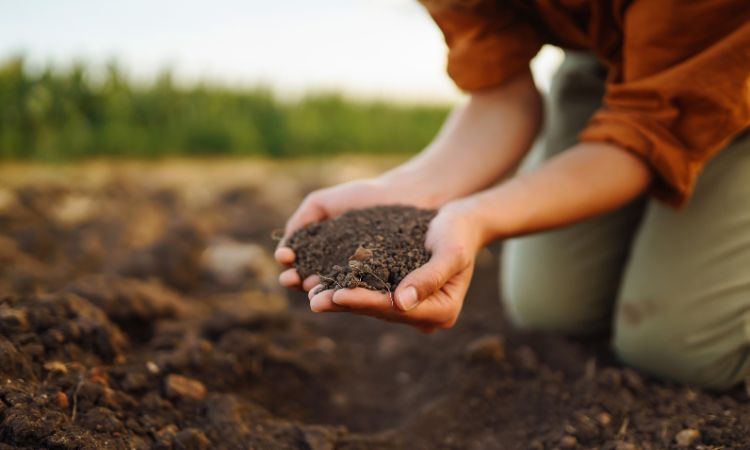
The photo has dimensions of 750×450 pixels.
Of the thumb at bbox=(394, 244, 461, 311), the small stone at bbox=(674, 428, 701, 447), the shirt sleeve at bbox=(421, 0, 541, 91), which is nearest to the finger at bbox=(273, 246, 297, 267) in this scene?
the thumb at bbox=(394, 244, 461, 311)

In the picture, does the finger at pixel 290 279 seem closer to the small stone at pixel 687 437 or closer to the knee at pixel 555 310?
the small stone at pixel 687 437

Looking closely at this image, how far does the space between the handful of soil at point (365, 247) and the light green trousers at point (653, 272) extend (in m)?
0.76

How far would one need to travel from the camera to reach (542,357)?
1.83 metres

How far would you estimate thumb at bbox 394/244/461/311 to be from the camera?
3.55 ft

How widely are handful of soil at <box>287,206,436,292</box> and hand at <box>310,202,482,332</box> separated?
0.11 ft

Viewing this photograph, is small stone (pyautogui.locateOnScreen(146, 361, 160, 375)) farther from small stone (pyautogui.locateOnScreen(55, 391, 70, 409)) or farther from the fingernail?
the fingernail

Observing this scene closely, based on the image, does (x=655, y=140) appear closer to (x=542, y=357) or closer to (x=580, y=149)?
(x=580, y=149)

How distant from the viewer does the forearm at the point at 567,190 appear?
1398mm

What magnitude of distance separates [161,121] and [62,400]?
149 inches

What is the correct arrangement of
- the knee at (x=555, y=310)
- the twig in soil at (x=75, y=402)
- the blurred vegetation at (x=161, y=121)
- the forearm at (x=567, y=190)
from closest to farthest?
the twig in soil at (x=75, y=402), the forearm at (x=567, y=190), the knee at (x=555, y=310), the blurred vegetation at (x=161, y=121)

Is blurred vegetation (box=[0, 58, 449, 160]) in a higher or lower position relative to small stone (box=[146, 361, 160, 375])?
higher

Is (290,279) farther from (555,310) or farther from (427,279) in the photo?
(555,310)

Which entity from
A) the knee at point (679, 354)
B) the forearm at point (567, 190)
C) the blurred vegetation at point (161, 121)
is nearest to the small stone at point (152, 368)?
the forearm at point (567, 190)

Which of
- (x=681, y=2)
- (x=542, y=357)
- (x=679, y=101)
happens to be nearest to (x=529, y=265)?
(x=542, y=357)
